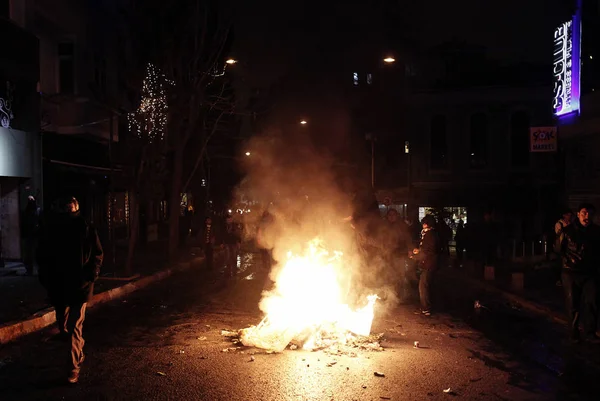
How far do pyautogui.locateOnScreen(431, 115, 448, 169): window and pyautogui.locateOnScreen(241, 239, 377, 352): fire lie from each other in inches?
891

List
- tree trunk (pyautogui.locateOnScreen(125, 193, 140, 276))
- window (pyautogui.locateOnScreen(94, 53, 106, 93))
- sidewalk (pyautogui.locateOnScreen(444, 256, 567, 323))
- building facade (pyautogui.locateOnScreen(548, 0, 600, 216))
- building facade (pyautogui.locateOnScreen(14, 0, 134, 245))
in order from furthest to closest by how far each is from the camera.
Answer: window (pyautogui.locateOnScreen(94, 53, 106, 93))
building facade (pyautogui.locateOnScreen(14, 0, 134, 245))
building facade (pyautogui.locateOnScreen(548, 0, 600, 216))
tree trunk (pyautogui.locateOnScreen(125, 193, 140, 276))
sidewalk (pyautogui.locateOnScreen(444, 256, 567, 323))

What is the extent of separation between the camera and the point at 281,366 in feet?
20.9

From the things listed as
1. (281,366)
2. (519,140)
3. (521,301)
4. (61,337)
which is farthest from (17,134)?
(519,140)

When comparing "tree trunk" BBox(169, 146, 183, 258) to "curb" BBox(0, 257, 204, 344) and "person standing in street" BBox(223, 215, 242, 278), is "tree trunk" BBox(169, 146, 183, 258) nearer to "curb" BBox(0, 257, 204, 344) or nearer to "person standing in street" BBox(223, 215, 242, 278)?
"curb" BBox(0, 257, 204, 344)

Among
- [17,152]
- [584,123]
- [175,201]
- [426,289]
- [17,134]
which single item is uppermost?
[584,123]

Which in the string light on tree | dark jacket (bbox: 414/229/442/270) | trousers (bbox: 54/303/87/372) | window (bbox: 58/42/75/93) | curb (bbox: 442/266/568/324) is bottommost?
curb (bbox: 442/266/568/324)

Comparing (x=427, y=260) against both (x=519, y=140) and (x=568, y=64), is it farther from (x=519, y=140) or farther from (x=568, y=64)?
(x=519, y=140)

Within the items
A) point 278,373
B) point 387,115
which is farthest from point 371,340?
point 387,115

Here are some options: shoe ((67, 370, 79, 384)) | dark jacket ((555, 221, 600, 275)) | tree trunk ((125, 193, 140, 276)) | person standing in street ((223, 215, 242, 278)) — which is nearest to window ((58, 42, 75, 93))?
tree trunk ((125, 193, 140, 276))

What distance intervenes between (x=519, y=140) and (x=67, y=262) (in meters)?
28.5

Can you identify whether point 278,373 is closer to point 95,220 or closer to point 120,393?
point 120,393

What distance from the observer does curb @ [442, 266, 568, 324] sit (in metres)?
9.62

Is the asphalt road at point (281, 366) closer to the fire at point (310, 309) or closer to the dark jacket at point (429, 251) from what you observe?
the fire at point (310, 309)

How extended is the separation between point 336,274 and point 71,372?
4.71 m
